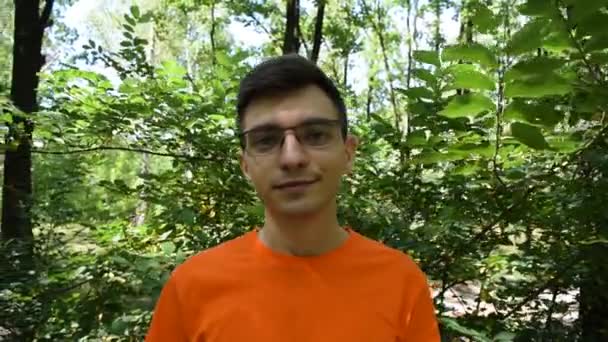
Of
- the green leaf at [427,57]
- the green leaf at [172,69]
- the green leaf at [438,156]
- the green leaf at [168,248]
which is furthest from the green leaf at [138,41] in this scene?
the green leaf at [438,156]

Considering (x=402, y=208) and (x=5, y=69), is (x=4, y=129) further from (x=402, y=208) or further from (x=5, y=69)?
(x=5, y=69)

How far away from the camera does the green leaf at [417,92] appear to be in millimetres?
2121

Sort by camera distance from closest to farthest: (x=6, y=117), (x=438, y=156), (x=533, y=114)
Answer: (x=533, y=114)
(x=438, y=156)
(x=6, y=117)

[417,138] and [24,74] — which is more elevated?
[24,74]

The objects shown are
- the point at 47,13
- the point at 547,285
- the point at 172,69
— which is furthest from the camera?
the point at 47,13

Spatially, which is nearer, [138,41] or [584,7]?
[584,7]

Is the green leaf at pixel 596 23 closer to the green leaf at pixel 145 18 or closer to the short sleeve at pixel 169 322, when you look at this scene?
the short sleeve at pixel 169 322

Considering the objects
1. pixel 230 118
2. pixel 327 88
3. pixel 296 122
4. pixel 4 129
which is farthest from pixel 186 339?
pixel 4 129

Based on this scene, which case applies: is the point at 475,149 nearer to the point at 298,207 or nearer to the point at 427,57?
the point at 427,57

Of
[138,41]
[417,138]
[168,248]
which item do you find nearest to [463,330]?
[417,138]

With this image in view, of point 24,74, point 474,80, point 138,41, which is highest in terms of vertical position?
point 24,74

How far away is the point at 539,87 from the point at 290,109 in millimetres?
721

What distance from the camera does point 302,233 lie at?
1.21 meters

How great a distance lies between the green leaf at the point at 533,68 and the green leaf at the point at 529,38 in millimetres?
45
